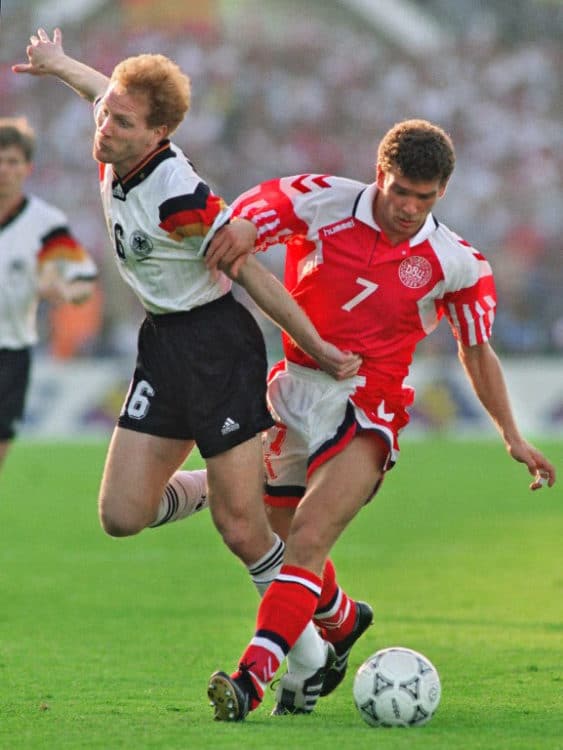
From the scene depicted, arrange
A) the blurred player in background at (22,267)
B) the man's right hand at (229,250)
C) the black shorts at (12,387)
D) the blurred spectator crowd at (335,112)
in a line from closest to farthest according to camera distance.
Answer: the man's right hand at (229,250), the blurred player in background at (22,267), the black shorts at (12,387), the blurred spectator crowd at (335,112)

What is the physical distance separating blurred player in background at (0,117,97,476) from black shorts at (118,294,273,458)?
3.36m

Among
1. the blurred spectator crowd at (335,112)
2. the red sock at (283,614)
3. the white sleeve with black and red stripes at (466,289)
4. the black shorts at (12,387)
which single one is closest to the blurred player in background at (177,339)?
the red sock at (283,614)

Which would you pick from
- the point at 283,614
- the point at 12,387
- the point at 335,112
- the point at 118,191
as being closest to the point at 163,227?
the point at 118,191

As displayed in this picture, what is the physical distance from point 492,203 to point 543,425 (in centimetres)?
518

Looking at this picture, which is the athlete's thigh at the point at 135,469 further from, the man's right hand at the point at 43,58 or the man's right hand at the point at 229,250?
the man's right hand at the point at 43,58

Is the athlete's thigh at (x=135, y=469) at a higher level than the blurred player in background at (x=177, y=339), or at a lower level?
lower

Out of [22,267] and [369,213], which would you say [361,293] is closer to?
[369,213]

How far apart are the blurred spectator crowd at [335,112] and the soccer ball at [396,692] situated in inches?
739

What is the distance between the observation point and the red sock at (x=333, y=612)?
603cm

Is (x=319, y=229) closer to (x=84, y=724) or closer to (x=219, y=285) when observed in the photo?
(x=219, y=285)

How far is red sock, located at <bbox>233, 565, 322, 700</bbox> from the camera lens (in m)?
5.16

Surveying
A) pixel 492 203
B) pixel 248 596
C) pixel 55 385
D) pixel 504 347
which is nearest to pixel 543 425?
pixel 504 347

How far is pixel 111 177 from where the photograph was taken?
5.65m

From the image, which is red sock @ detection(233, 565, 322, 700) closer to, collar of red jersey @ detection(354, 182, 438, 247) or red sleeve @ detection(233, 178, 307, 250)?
red sleeve @ detection(233, 178, 307, 250)
